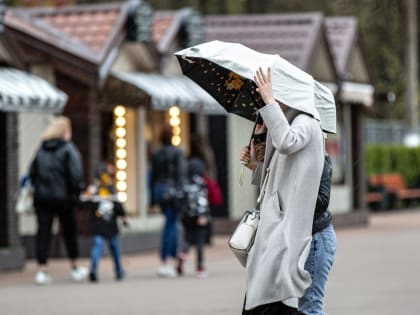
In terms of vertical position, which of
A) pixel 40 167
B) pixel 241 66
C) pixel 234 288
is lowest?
pixel 234 288

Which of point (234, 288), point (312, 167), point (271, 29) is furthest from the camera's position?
point (271, 29)

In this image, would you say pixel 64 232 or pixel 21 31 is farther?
pixel 21 31

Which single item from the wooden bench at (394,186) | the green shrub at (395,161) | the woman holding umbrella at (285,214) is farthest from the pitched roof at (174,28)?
the woman holding umbrella at (285,214)

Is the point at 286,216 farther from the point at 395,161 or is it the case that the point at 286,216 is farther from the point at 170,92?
the point at 395,161

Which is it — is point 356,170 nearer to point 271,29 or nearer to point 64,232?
point 271,29

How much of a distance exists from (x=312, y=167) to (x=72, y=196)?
347 inches

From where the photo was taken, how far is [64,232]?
15.3 m

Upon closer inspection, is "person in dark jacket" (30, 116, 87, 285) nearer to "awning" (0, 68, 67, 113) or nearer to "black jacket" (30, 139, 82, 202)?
"black jacket" (30, 139, 82, 202)

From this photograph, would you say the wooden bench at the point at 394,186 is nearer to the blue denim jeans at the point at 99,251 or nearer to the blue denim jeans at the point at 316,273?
the blue denim jeans at the point at 99,251

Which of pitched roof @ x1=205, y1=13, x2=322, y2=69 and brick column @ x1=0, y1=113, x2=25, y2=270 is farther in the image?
pitched roof @ x1=205, y1=13, x2=322, y2=69

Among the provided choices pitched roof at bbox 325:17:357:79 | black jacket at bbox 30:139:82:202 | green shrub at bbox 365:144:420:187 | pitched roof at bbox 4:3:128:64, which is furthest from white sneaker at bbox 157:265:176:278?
green shrub at bbox 365:144:420:187

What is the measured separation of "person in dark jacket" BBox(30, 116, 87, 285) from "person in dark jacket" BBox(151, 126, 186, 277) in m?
1.08

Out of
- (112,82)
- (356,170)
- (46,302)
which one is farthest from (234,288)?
(356,170)

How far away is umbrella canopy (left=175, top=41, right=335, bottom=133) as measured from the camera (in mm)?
6590
